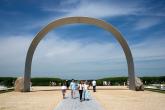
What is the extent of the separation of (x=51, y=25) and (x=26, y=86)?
23.1 feet

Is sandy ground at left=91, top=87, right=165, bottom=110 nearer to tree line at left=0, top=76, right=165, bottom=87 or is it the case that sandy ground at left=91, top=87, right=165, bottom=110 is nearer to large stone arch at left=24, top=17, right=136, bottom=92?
large stone arch at left=24, top=17, right=136, bottom=92

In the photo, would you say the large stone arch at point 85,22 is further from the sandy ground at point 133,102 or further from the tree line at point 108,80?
the tree line at point 108,80

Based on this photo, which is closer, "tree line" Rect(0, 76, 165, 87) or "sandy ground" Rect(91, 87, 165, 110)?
"sandy ground" Rect(91, 87, 165, 110)

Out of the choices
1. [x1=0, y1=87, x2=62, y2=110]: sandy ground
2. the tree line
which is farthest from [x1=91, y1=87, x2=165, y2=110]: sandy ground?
the tree line

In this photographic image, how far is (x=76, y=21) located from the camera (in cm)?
2936

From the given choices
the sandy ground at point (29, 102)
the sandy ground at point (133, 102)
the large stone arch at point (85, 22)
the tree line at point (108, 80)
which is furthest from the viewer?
the tree line at point (108, 80)

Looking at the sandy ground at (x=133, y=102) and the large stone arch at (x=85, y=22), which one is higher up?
the large stone arch at (x=85, y=22)

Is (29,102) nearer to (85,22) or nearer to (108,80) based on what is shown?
(85,22)

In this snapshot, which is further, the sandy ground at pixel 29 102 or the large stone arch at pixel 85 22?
the large stone arch at pixel 85 22

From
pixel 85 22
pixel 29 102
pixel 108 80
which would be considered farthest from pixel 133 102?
pixel 108 80

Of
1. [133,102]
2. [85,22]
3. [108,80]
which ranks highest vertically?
[85,22]

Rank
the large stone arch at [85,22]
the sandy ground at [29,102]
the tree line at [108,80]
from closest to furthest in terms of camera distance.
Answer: the sandy ground at [29,102]
the large stone arch at [85,22]
the tree line at [108,80]

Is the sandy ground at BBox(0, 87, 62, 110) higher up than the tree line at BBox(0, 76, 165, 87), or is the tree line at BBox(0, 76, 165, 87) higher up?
the tree line at BBox(0, 76, 165, 87)

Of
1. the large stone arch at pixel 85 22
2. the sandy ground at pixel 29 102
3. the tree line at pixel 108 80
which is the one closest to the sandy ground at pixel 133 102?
the sandy ground at pixel 29 102
